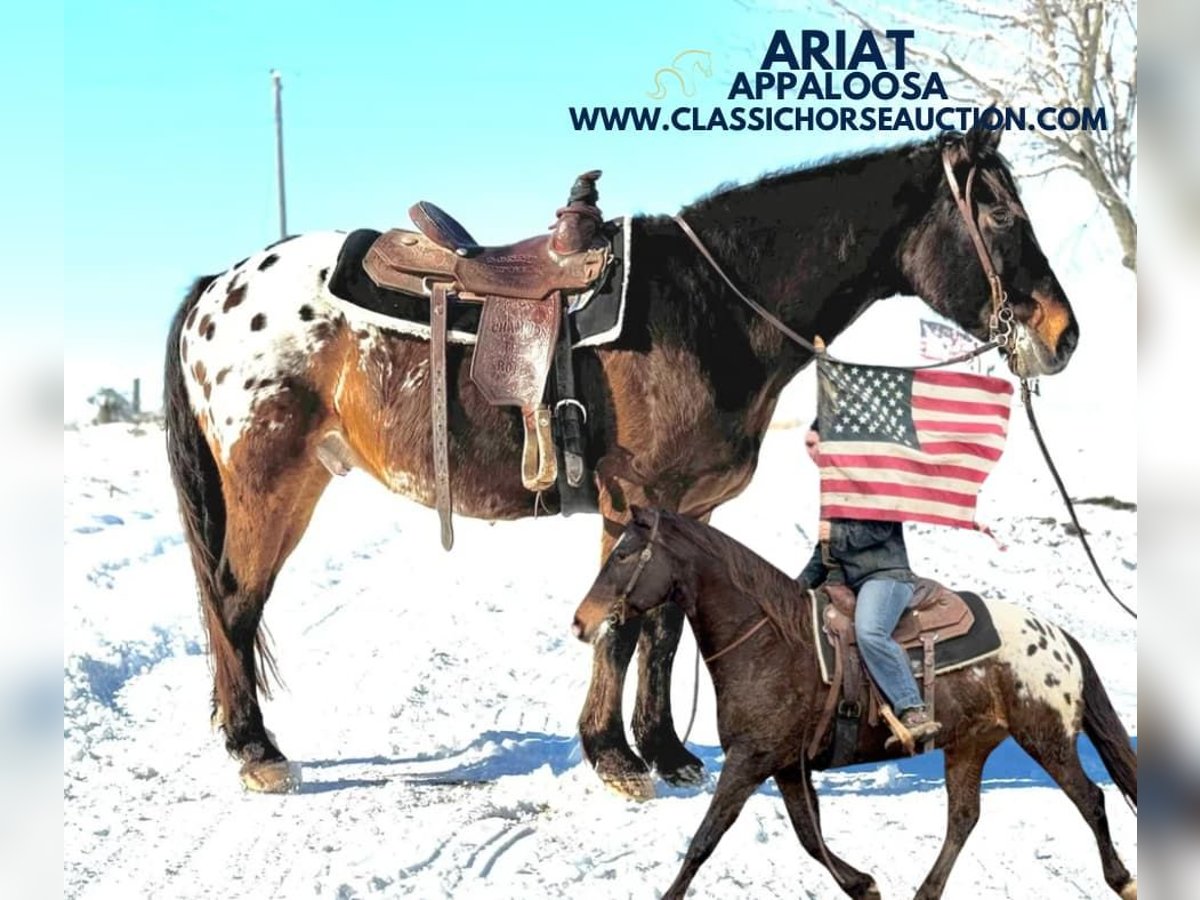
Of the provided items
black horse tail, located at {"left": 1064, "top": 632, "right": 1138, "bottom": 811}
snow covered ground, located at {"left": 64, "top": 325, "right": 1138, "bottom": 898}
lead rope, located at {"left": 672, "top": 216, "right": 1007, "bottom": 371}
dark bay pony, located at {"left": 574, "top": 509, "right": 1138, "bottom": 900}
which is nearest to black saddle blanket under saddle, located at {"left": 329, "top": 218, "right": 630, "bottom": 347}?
lead rope, located at {"left": 672, "top": 216, "right": 1007, "bottom": 371}

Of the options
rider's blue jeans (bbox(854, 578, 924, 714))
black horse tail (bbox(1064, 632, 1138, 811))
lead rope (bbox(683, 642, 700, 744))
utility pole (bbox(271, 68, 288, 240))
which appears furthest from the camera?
utility pole (bbox(271, 68, 288, 240))

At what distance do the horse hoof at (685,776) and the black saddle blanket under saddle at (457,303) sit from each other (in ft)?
5.60

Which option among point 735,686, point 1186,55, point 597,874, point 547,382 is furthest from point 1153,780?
point 547,382

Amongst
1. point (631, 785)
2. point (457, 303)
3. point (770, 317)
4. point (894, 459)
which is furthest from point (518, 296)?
point (631, 785)

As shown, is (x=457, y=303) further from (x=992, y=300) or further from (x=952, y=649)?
(x=952, y=649)

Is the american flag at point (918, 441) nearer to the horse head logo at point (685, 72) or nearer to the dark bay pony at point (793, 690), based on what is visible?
the dark bay pony at point (793, 690)

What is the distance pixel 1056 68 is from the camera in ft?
17.1

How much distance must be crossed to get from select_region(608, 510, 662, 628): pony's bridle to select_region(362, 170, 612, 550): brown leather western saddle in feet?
3.00

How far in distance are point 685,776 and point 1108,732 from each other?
156 centimetres

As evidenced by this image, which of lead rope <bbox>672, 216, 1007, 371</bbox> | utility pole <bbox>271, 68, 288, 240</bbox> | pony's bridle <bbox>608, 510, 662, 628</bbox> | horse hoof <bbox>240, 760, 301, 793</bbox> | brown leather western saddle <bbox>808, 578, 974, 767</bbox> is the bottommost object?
horse hoof <bbox>240, 760, 301, 793</bbox>

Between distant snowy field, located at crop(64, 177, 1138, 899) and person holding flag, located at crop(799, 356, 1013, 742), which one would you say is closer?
person holding flag, located at crop(799, 356, 1013, 742)

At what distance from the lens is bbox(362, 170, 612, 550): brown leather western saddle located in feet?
14.8

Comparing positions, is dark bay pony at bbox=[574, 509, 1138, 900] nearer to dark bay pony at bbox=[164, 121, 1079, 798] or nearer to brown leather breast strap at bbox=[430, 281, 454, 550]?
dark bay pony at bbox=[164, 121, 1079, 798]

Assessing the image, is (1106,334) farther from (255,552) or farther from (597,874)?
(255,552)
